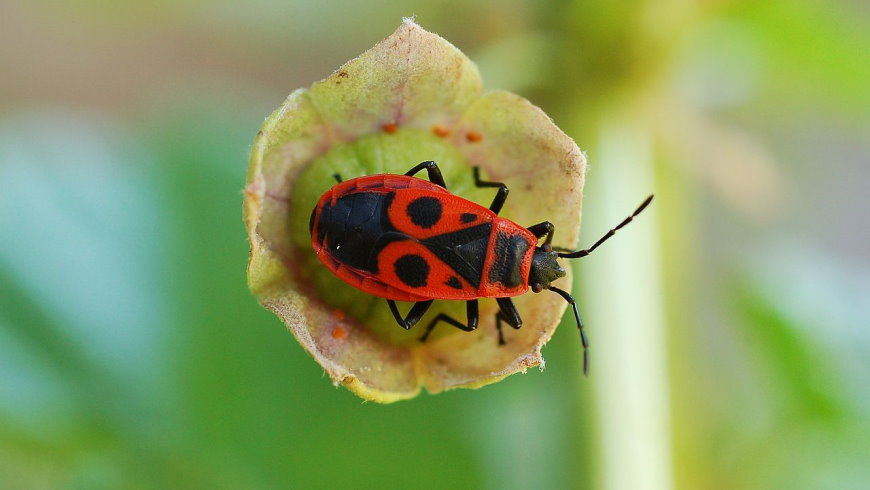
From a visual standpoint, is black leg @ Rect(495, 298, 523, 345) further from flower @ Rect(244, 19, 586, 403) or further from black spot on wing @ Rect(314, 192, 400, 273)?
black spot on wing @ Rect(314, 192, 400, 273)

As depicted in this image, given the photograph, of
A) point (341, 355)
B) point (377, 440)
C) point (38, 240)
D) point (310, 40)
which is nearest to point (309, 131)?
point (341, 355)

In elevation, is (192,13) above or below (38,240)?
above

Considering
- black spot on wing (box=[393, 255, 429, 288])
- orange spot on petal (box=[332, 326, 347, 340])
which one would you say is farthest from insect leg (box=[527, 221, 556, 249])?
orange spot on petal (box=[332, 326, 347, 340])

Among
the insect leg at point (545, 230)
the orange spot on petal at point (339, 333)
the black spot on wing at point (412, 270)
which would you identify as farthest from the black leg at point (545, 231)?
the orange spot on petal at point (339, 333)

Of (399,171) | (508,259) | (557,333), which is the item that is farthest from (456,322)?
(557,333)

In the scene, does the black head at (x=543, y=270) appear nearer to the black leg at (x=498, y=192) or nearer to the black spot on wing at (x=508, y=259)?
the black spot on wing at (x=508, y=259)

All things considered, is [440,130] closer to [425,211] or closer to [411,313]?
[425,211]

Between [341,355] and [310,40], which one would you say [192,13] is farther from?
[341,355]
